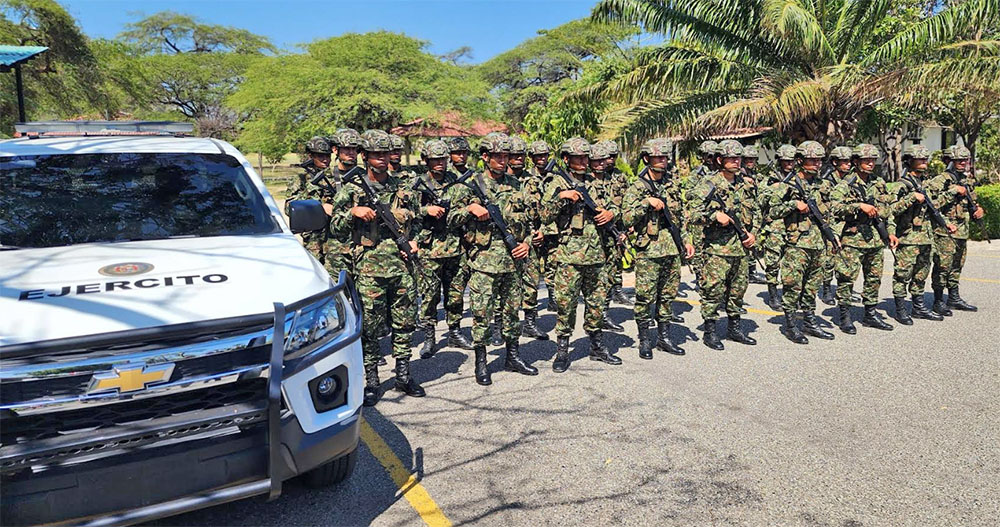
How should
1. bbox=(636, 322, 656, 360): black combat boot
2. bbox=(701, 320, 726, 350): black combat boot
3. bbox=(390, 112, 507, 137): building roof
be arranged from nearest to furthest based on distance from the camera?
bbox=(636, 322, 656, 360): black combat boot → bbox=(701, 320, 726, 350): black combat boot → bbox=(390, 112, 507, 137): building roof

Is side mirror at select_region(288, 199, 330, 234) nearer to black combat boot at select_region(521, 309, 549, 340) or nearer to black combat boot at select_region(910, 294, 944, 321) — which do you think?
black combat boot at select_region(521, 309, 549, 340)

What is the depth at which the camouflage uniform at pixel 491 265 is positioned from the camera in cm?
523

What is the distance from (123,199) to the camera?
141 inches

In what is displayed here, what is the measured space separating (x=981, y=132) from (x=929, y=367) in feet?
62.7

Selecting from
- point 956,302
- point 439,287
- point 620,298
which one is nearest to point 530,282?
point 439,287

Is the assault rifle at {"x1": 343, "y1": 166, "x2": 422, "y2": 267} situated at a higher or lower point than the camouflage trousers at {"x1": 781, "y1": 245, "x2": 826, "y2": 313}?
higher

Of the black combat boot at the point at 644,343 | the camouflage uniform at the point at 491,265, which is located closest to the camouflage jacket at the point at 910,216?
the black combat boot at the point at 644,343

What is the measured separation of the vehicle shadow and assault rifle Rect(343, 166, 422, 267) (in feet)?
Result: 5.45

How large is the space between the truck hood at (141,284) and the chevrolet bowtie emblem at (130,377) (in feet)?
0.49

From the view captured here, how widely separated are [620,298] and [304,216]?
5.32 m

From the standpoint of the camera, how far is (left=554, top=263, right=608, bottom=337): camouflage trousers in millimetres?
5676

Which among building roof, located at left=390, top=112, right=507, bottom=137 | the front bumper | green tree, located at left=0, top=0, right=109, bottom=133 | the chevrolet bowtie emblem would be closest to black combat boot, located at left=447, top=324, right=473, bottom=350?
the front bumper

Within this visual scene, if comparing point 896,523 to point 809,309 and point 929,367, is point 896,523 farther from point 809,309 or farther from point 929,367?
point 809,309

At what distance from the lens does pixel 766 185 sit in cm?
716
